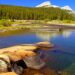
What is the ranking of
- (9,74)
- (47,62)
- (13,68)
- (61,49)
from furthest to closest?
(61,49) → (47,62) → (13,68) → (9,74)

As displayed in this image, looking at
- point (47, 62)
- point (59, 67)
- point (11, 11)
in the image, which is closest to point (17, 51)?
point (47, 62)

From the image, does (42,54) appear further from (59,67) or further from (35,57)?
(59,67)

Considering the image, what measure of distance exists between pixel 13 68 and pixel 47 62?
501 cm

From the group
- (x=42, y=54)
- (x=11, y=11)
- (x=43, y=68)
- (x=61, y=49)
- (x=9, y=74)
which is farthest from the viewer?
(x=11, y=11)

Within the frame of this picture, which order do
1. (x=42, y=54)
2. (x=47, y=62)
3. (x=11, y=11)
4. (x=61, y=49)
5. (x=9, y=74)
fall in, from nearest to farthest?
(x=9, y=74) < (x=47, y=62) < (x=42, y=54) < (x=61, y=49) < (x=11, y=11)

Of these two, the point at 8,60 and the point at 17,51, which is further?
the point at 17,51

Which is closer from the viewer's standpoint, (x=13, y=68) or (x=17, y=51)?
(x=13, y=68)

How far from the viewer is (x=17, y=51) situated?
27.3 meters

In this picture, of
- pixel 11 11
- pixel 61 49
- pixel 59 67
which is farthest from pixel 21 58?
pixel 11 11

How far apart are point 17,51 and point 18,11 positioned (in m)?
109

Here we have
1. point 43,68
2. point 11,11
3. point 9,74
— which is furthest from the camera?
point 11,11

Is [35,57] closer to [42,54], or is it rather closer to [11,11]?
[42,54]

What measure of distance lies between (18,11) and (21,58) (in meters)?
111

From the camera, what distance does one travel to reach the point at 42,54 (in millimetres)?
29969
